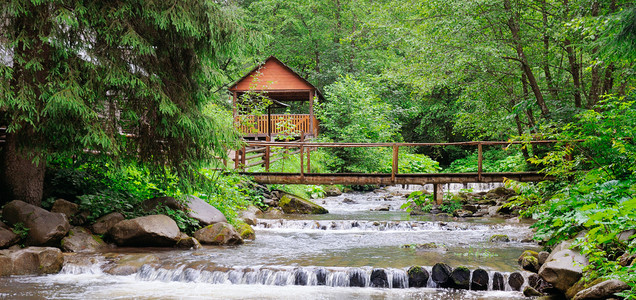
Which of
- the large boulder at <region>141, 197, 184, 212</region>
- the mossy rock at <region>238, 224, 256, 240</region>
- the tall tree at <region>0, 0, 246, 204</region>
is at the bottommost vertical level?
the mossy rock at <region>238, 224, 256, 240</region>

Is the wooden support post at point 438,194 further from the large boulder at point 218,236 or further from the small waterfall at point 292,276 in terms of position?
the small waterfall at point 292,276

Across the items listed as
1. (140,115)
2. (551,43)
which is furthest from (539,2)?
(140,115)

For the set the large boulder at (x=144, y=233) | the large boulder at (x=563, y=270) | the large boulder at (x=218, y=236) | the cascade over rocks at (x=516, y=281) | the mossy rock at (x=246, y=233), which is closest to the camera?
the large boulder at (x=563, y=270)

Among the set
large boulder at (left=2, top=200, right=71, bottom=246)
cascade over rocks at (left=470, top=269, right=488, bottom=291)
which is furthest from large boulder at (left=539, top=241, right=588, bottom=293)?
large boulder at (left=2, top=200, right=71, bottom=246)

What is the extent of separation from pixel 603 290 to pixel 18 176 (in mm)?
8360

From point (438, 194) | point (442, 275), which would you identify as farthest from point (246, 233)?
point (438, 194)

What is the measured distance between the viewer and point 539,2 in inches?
518

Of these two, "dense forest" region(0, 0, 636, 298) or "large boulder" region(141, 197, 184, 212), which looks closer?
"dense forest" region(0, 0, 636, 298)

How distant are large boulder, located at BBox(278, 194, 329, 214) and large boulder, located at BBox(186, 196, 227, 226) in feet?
15.4

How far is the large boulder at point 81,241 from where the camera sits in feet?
25.3

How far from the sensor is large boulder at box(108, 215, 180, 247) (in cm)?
818

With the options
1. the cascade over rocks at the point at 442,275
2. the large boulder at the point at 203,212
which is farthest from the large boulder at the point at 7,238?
the cascade over rocks at the point at 442,275

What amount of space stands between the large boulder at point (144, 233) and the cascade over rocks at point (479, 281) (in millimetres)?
5010

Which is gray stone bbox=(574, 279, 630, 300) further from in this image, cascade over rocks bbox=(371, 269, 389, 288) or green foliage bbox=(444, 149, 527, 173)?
green foliage bbox=(444, 149, 527, 173)
